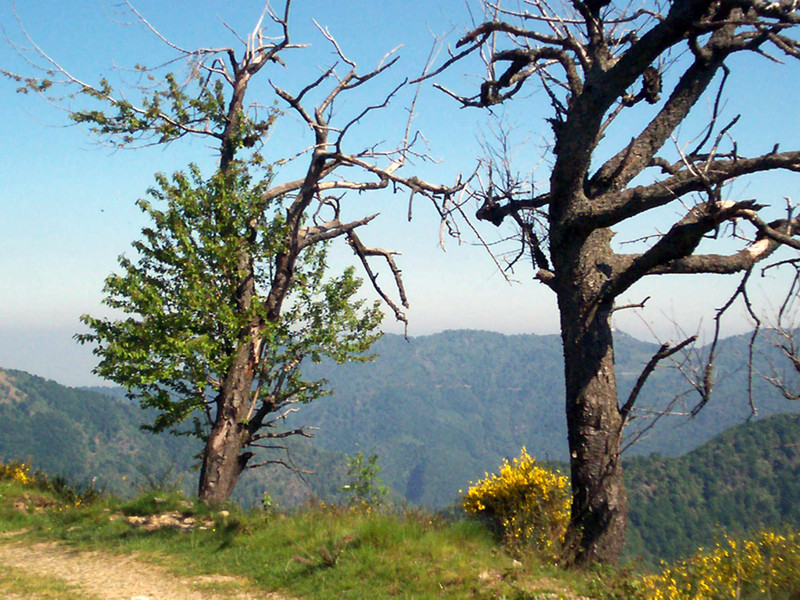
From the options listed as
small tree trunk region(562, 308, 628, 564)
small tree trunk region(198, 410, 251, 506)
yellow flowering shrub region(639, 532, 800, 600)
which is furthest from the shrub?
Result: yellow flowering shrub region(639, 532, 800, 600)

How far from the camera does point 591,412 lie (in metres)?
6.91

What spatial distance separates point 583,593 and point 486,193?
4.96m

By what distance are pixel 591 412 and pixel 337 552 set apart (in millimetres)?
3243

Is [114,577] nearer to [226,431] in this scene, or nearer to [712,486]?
[226,431]

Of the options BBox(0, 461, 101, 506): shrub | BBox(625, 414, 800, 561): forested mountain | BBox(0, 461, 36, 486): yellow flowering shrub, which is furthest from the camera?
BBox(625, 414, 800, 561): forested mountain

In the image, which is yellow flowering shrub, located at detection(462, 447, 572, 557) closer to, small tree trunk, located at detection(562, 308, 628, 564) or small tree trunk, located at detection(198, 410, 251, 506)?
small tree trunk, located at detection(562, 308, 628, 564)

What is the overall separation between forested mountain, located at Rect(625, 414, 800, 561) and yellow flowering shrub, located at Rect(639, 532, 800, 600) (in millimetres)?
117580

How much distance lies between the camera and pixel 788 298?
6.28m

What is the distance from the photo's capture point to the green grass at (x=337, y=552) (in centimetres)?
599

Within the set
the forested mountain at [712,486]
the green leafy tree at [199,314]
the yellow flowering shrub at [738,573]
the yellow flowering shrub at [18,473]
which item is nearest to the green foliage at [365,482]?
the green leafy tree at [199,314]

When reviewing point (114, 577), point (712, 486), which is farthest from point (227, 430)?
point (712, 486)

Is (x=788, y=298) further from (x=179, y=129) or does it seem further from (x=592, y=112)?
(x=179, y=129)

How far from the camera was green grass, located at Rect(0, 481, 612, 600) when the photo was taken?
19.7 feet

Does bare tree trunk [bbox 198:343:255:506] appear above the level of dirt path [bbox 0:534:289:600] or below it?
above
